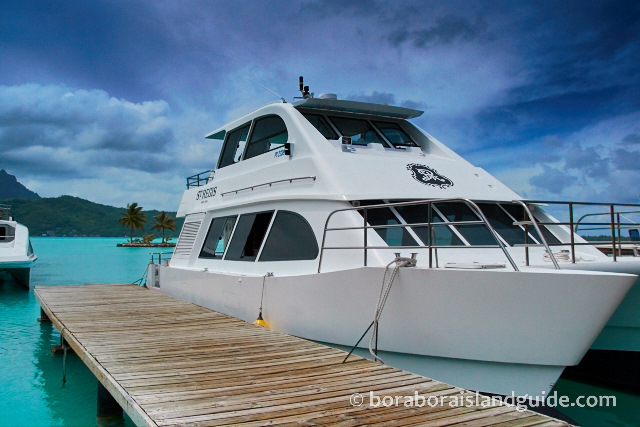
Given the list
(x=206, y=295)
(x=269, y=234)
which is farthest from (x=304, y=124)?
(x=206, y=295)

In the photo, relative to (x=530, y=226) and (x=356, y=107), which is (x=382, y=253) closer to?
(x=530, y=226)

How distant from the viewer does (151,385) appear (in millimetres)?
4645

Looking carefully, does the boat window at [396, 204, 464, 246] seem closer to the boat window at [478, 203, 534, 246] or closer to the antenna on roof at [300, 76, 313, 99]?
the boat window at [478, 203, 534, 246]

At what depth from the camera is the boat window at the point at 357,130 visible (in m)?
8.88

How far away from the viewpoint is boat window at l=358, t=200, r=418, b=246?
21.6 ft

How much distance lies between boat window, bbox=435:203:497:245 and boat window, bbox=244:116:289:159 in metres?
2.93

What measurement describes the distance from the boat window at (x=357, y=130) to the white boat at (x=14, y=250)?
56.4ft

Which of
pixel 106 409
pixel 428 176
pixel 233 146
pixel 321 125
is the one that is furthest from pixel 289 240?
pixel 233 146

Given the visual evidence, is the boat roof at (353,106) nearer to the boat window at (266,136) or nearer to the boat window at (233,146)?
the boat window at (266,136)

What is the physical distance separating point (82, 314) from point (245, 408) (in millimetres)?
6014

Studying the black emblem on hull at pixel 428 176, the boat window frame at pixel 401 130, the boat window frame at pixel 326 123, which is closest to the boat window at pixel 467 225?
A: the black emblem on hull at pixel 428 176

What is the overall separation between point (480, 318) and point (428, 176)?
10.6 feet

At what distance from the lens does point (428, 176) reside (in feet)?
25.2

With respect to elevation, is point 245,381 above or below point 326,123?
below
